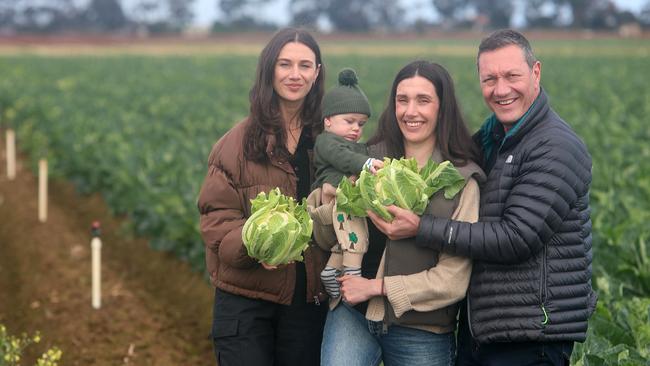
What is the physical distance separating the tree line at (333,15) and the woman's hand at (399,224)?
82249 mm

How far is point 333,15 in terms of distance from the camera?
10081 cm

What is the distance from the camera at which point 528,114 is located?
3.07 m

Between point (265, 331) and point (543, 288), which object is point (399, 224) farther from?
point (265, 331)

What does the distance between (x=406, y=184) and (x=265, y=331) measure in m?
1.11

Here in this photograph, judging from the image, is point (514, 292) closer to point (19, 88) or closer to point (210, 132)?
point (210, 132)

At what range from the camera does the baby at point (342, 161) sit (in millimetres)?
3311

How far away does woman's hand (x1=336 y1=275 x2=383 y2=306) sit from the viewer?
3.23 m

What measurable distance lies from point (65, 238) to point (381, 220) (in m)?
6.62

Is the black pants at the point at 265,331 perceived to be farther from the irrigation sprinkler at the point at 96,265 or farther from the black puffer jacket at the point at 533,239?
the irrigation sprinkler at the point at 96,265

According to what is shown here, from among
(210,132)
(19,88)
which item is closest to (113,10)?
(19,88)

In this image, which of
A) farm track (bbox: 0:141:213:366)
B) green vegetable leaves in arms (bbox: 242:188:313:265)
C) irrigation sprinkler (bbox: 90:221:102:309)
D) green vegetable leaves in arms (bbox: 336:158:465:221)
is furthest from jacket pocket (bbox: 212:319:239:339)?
irrigation sprinkler (bbox: 90:221:102:309)

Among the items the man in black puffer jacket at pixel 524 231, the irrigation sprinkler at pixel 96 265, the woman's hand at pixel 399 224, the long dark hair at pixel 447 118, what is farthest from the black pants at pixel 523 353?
the irrigation sprinkler at pixel 96 265

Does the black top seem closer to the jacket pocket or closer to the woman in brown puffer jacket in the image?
the woman in brown puffer jacket

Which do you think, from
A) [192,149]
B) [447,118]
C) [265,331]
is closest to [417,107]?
[447,118]
